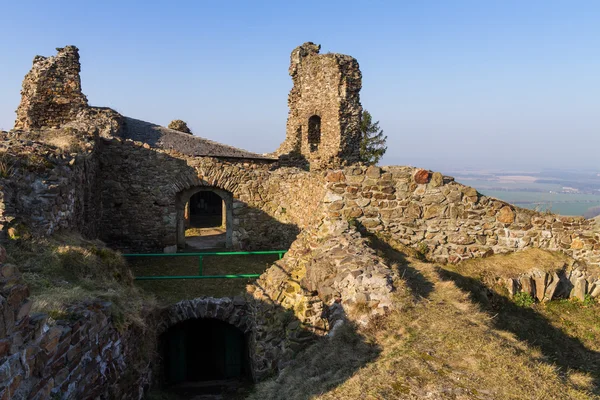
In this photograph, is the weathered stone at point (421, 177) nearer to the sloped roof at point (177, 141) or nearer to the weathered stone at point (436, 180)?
the weathered stone at point (436, 180)

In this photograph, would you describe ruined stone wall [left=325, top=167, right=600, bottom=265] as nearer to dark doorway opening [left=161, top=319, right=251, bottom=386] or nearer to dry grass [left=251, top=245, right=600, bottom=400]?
dry grass [left=251, top=245, right=600, bottom=400]

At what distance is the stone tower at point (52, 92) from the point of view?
48.2 feet

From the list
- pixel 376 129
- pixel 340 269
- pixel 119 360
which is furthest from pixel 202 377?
pixel 376 129

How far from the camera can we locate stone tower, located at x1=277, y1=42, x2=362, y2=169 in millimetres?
18062

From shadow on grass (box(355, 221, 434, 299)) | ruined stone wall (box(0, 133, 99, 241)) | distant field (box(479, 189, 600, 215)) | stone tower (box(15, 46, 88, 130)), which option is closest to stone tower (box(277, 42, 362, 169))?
distant field (box(479, 189, 600, 215))

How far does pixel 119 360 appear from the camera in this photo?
6.17m

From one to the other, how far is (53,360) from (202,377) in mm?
5952

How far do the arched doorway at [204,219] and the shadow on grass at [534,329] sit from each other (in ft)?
24.3

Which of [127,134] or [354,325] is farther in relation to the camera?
[127,134]

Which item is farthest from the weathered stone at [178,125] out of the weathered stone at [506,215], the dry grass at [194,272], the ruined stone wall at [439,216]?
the weathered stone at [506,215]

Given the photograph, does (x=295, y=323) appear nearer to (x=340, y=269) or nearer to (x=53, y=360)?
(x=340, y=269)

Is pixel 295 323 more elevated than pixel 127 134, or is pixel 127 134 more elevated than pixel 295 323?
pixel 127 134

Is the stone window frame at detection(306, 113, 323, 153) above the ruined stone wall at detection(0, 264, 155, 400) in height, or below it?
above

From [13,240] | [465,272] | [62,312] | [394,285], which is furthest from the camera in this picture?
[465,272]
